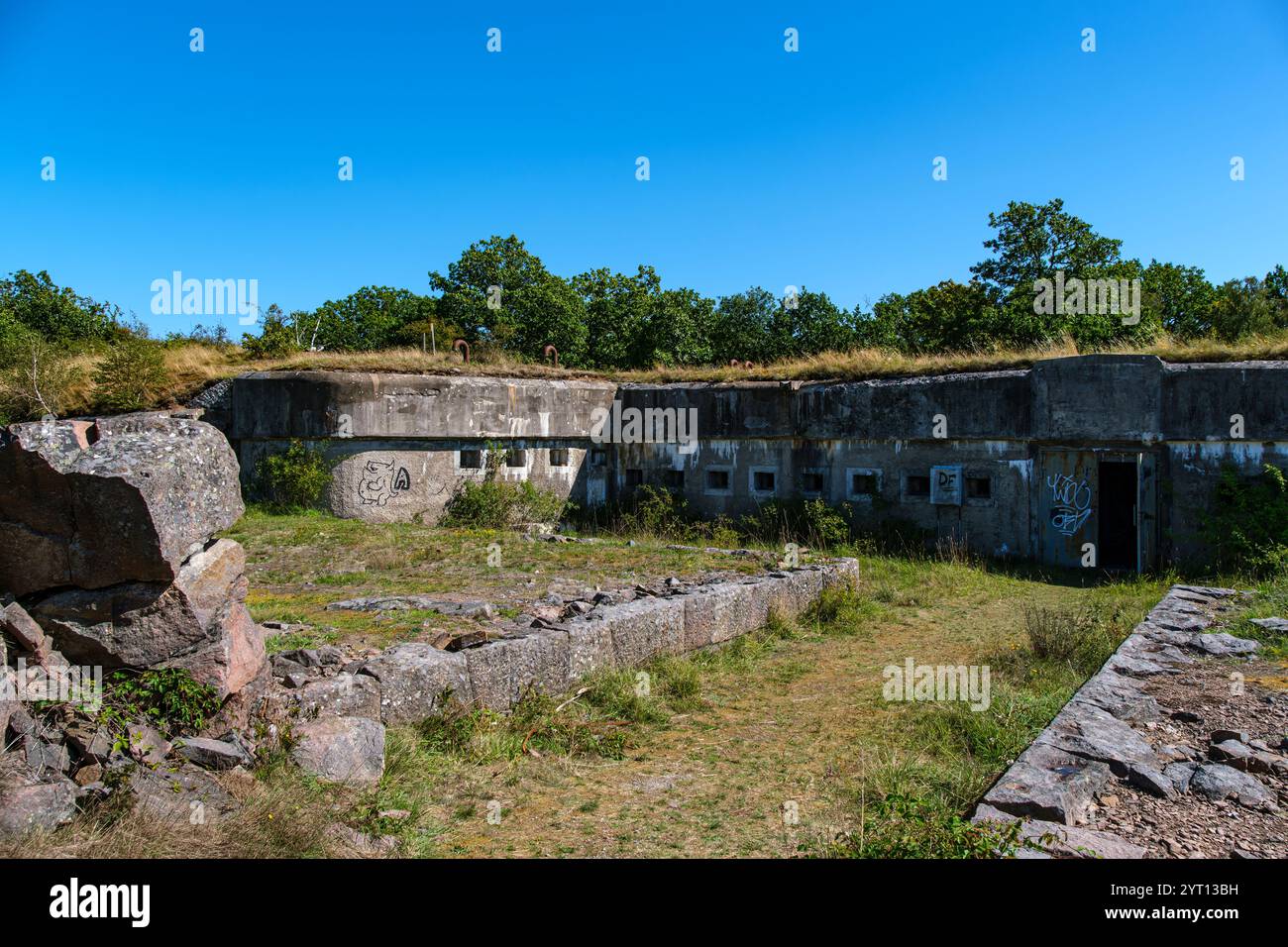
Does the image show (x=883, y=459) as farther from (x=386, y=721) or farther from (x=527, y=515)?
(x=386, y=721)

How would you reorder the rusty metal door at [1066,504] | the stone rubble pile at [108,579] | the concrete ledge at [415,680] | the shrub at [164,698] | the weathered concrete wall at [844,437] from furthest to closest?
the rusty metal door at [1066,504] → the weathered concrete wall at [844,437] → the concrete ledge at [415,680] → the shrub at [164,698] → the stone rubble pile at [108,579]

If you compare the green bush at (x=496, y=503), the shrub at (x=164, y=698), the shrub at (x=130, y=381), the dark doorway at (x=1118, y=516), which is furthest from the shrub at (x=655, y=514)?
the shrub at (x=164, y=698)

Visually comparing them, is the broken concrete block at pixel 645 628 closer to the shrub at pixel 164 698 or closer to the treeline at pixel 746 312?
the shrub at pixel 164 698

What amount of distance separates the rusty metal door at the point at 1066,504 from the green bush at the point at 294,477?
11271 millimetres

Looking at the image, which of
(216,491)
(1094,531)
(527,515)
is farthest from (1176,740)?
(527,515)

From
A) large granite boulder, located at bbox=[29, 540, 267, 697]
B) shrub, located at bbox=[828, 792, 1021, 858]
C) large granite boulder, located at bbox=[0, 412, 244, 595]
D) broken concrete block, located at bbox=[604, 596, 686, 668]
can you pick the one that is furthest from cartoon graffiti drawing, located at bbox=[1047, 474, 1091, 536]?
large granite boulder, located at bbox=[0, 412, 244, 595]

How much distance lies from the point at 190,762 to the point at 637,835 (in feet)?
7.22

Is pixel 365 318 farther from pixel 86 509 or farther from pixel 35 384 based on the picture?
pixel 86 509

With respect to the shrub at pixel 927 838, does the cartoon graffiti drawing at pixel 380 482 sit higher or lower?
higher

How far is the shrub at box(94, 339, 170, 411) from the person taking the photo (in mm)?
13547

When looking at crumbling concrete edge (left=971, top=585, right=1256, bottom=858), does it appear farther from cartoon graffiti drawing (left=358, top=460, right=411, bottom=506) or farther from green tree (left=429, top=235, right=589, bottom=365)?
Answer: green tree (left=429, top=235, right=589, bottom=365)

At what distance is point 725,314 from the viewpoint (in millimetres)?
30781

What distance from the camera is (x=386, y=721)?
5164 mm

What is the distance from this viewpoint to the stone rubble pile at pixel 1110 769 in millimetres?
3523
